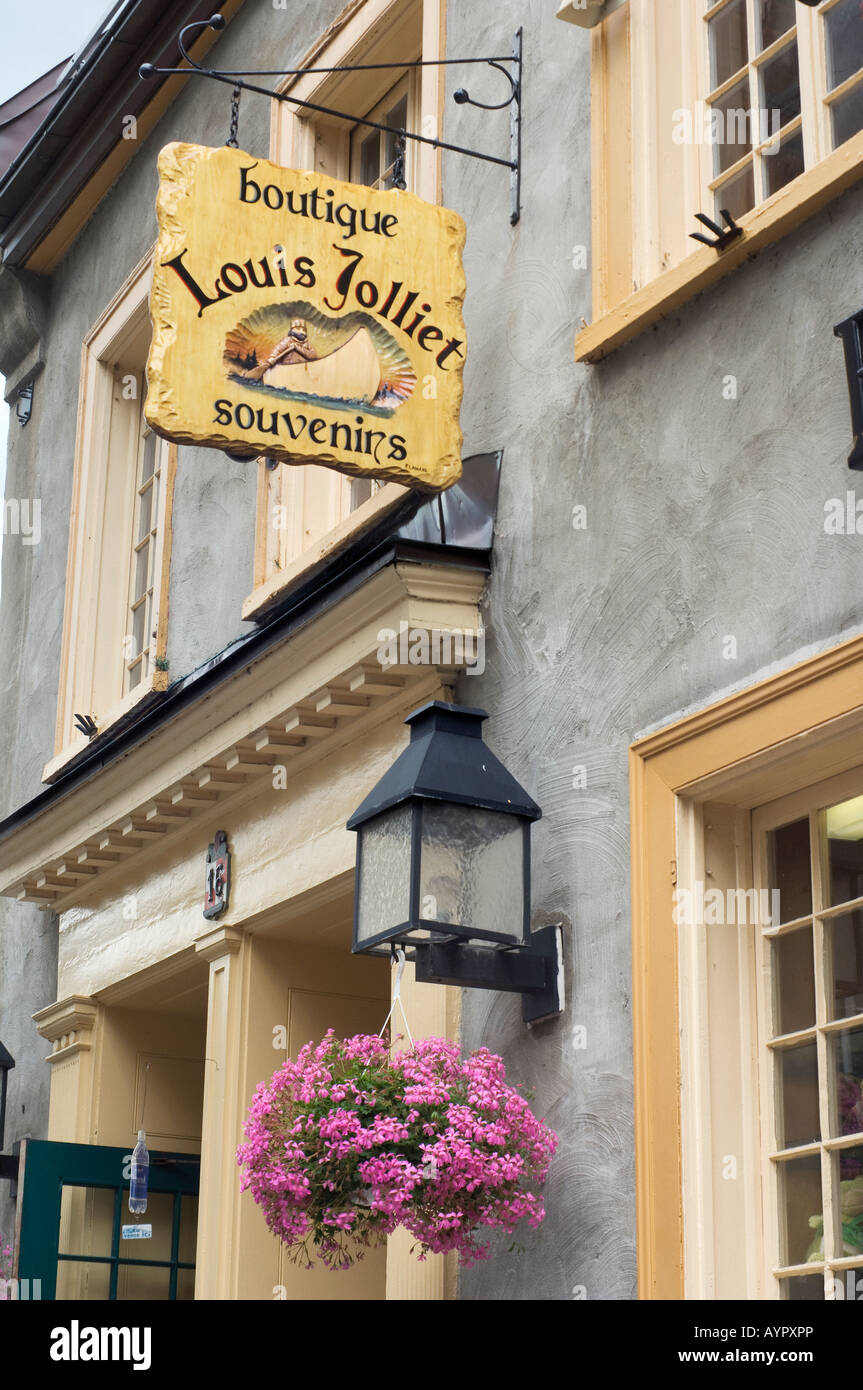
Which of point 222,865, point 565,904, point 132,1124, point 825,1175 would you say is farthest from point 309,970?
point 825,1175

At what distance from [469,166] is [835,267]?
2568 millimetres

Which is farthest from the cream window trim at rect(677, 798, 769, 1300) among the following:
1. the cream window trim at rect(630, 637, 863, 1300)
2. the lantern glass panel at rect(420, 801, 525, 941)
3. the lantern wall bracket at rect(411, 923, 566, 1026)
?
the lantern wall bracket at rect(411, 923, 566, 1026)

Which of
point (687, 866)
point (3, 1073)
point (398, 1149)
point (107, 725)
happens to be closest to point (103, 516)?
point (107, 725)

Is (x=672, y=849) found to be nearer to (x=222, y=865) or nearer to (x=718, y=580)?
(x=718, y=580)

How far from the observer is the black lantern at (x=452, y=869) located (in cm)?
567

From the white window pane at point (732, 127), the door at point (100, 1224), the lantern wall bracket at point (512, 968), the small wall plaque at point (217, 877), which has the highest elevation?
the white window pane at point (732, 127)

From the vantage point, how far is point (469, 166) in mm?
7715

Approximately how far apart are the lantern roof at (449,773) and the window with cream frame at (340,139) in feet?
6.72

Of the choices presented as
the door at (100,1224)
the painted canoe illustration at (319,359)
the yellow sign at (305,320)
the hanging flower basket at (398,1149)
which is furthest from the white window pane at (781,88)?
the door at (100,1224)

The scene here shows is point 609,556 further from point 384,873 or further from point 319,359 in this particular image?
point 384,873

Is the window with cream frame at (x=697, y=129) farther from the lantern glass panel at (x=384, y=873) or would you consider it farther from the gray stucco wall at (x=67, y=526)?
the gray stucco wall at (x=67, y=526)

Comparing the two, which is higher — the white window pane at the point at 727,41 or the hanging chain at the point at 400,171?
the hanging chain at the point at 400,171

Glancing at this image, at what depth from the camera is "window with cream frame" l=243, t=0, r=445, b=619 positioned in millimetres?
8320

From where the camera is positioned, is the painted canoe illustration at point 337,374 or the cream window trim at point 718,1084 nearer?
the cream window trim at point 718,1084
